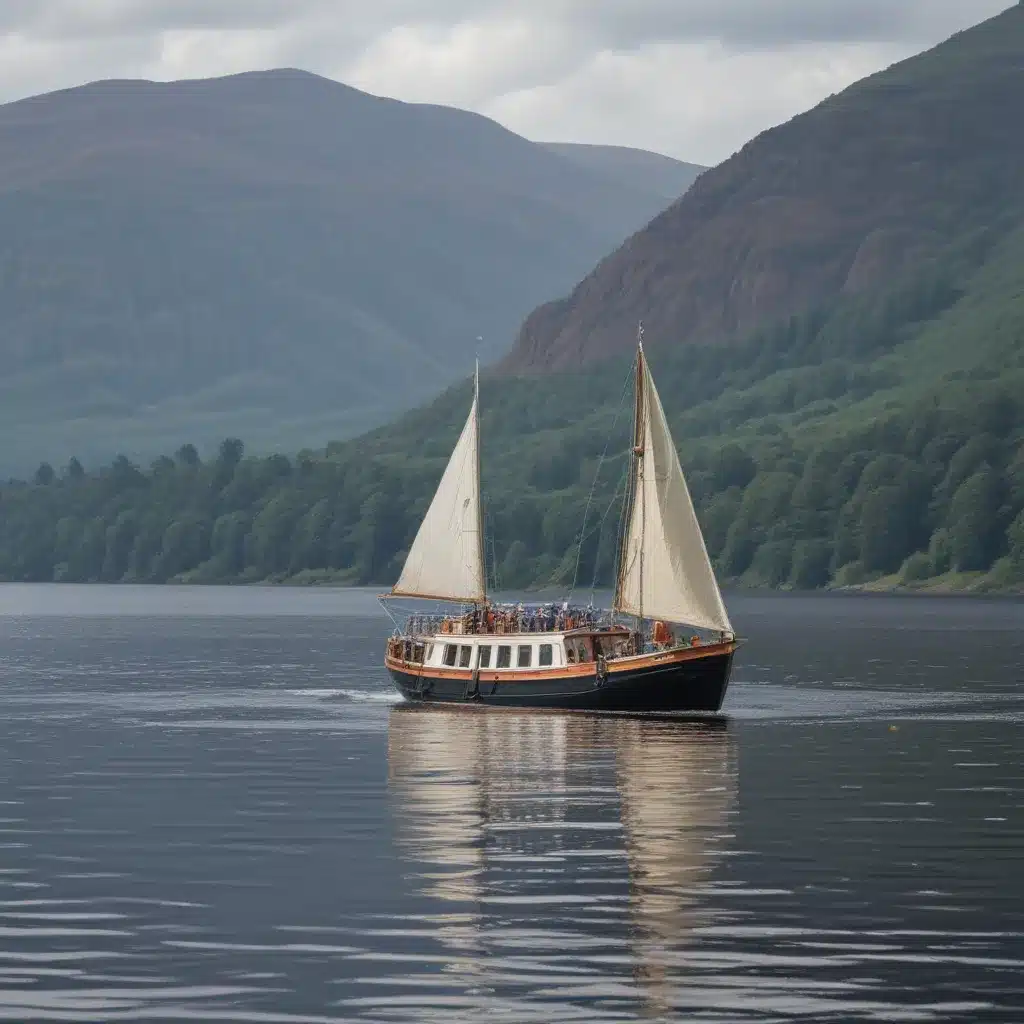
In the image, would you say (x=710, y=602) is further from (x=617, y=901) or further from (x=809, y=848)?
(x=617, y=901)

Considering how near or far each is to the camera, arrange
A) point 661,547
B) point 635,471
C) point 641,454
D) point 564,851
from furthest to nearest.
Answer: point 635,471, point 641,454, point 661,547, point 564,851

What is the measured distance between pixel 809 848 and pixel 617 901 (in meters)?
11.4

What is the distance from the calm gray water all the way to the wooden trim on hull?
2406 mm

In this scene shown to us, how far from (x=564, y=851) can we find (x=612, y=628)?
56438mm

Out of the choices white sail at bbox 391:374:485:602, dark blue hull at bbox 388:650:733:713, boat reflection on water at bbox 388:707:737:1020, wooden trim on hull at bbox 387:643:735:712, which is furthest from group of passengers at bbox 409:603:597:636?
boat reflection on water at bbox 388:707:737:1020

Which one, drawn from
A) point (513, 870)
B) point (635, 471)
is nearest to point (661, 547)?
point (635, 471)

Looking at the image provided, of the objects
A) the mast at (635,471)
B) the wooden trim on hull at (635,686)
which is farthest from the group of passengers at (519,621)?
the wooden trim on hull at (635,686)

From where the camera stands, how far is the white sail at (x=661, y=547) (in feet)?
384

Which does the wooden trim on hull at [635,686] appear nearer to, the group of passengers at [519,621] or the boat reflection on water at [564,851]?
the group of passengers at [519,621]

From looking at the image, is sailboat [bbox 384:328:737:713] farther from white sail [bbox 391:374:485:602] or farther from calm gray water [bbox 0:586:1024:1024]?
calm gray water [bbox 0:586:1024:1024]

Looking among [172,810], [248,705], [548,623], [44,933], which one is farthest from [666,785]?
[248,705]

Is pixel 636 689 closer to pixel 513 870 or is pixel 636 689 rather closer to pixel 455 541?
pixel 455 541

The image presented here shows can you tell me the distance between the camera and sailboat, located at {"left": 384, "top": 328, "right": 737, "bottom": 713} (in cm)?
11675

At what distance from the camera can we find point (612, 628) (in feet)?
393
